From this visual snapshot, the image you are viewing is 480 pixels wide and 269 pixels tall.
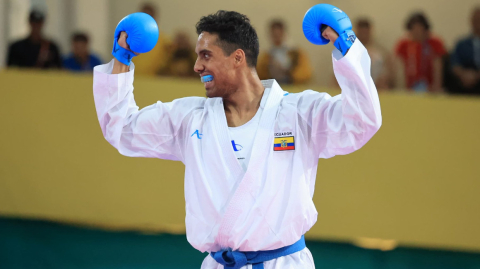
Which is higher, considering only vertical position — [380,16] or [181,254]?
[380,16]

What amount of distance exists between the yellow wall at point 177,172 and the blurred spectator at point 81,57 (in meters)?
0.74

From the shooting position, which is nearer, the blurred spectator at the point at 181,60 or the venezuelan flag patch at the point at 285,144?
the venezuelan flag patch at the point at 285,144

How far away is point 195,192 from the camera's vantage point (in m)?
2.90

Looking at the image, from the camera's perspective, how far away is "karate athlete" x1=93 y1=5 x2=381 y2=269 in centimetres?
267

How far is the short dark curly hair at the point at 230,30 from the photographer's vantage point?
301 cm

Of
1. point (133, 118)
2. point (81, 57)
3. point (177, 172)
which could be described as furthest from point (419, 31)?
point (133, 118)

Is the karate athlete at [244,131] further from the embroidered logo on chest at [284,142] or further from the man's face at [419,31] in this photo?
the man's face at [419,31]

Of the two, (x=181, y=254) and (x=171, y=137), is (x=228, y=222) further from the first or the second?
(x=181, y=254)

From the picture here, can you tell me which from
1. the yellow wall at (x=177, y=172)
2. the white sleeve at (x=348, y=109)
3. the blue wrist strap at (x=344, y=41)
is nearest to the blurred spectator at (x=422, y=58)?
the yellow wall at (x=177, y=172)

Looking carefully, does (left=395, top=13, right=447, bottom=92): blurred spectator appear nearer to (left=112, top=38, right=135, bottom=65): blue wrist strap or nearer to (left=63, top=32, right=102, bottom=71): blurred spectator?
(left=63, top=32, right=102, bottom=71): blurred spectator

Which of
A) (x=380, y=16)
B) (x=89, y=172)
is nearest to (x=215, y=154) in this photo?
(x=89, y=172)

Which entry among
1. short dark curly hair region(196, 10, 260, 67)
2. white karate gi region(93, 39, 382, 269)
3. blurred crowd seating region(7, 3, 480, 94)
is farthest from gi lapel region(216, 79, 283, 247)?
blurred crowd seating region(7, 3, 480, 94)

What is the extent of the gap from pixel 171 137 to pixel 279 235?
80 cm

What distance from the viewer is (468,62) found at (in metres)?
6.09
